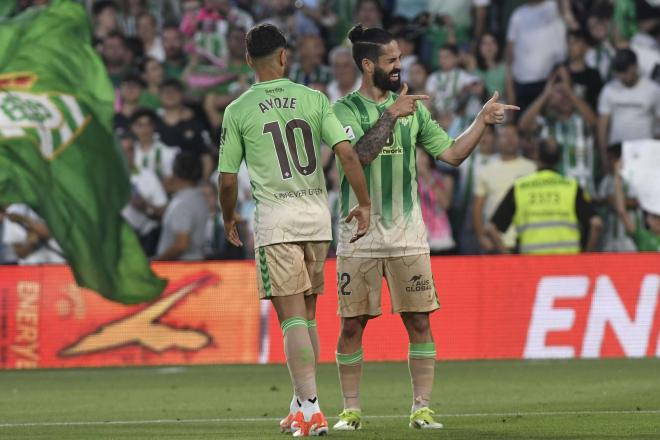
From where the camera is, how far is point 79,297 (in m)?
15.7

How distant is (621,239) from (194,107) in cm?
563

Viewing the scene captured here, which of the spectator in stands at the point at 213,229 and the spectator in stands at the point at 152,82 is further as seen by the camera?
the spectator in stands at the point at 152,82

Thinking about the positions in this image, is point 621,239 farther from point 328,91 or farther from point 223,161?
point 223,161

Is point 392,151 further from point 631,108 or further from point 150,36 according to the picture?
point 150,36

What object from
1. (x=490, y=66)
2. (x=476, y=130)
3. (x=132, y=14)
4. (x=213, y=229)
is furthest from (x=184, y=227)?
(x=476, y=130)

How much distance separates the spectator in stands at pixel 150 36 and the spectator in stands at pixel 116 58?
267 millimetres

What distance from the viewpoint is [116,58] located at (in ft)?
60.0

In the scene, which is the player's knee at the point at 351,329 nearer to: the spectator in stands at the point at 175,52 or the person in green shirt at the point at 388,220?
the person in green shirt at the point at 388,220

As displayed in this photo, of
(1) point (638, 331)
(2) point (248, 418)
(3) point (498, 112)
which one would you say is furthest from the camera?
(1) point (638, 331)

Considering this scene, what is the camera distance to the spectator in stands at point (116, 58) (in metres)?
18.3

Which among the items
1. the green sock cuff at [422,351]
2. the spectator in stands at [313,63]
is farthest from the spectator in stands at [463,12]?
the green sock cuff at [422,351]

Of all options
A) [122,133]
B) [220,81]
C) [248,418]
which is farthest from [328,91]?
[248,418]

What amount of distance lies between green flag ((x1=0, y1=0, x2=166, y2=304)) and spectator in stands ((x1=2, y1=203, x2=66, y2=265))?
0.11 metres

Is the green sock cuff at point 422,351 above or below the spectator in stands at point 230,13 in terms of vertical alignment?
below
